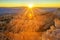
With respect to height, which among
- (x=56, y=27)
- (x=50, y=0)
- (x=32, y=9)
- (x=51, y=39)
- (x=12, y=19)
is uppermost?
(x=50, y=0)

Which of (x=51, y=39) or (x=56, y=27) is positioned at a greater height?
(x=56, y=27)

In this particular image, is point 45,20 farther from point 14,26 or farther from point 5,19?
point 5,19

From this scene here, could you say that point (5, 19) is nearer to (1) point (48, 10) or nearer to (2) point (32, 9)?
(2) point (32, 9)

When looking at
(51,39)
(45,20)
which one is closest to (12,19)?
(45,20)

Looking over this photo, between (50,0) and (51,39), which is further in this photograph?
(50,0)

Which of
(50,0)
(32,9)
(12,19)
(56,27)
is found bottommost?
(56,27)

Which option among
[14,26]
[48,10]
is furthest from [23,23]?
[48,10]
